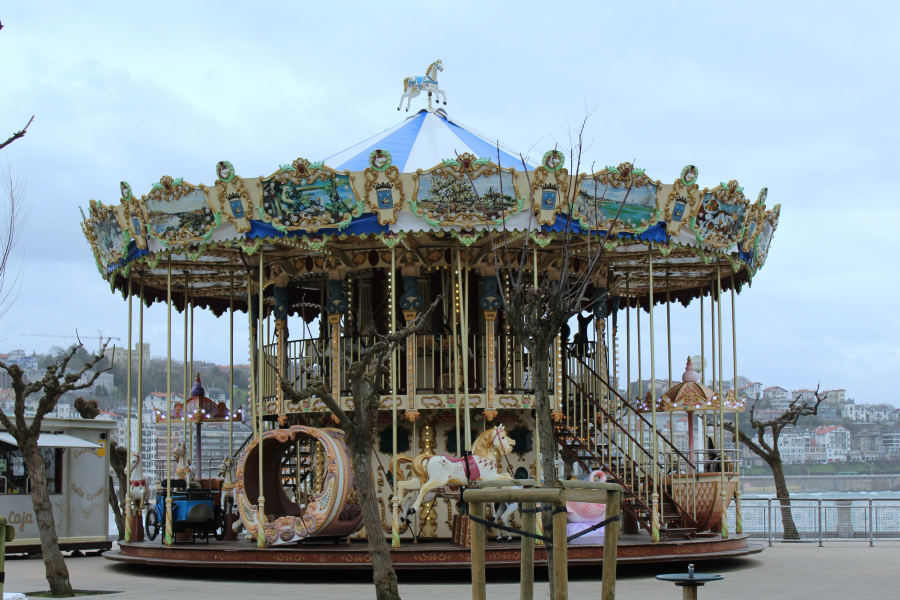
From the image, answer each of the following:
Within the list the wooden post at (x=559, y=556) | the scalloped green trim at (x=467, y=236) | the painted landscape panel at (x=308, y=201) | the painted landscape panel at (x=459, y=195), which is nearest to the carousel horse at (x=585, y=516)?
the scalloped green trim at (x=467, y=236)

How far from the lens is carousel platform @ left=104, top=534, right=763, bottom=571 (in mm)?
15492

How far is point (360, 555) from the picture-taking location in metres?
15.6

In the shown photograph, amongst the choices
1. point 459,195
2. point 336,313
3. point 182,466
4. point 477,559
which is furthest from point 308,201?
point 477,559

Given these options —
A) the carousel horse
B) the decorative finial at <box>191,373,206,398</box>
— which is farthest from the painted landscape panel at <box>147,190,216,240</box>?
the carousel horse

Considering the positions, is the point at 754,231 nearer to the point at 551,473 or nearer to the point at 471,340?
the point at 471,340

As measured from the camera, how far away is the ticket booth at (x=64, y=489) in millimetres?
21328

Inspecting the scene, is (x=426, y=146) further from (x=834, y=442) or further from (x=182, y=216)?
(x=834, y=442)

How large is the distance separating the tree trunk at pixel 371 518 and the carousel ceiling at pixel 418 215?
4.23 m

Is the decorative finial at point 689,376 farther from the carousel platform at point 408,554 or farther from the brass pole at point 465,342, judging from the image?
the brass pole at point 465,342

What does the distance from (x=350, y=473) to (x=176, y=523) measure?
10.2 ft

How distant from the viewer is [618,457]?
60.0 feet

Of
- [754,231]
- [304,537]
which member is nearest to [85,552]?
[304,537]

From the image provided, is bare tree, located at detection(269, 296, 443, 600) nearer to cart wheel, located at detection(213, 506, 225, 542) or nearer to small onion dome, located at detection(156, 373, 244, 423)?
cart wheel, located at detection(213, 506, 225, 542)

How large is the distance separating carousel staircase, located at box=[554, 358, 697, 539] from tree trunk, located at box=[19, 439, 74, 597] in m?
7.95
